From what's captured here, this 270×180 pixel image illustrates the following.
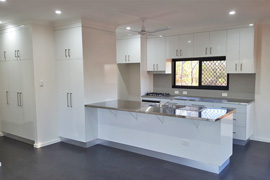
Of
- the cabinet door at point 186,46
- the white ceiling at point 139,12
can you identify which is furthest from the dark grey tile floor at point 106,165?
the white ceiling at point 139,12

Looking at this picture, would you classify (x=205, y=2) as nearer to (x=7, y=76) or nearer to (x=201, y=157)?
(x=201, y=157)

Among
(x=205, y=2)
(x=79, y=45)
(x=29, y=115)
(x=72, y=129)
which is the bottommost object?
(x=72, y=129)

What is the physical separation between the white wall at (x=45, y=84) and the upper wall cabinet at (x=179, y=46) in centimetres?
281

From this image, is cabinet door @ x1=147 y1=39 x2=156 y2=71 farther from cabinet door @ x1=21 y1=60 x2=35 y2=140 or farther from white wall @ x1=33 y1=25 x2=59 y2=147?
cabinet door @ x1=21 y1=60 x2=35 y2=140

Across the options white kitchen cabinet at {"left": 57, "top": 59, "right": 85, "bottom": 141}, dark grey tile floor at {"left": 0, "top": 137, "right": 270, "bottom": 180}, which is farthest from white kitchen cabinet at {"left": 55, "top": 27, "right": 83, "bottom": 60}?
dark grey tile floor at {"left": 0, "top": 137, "right": 270, "bottom": 180}

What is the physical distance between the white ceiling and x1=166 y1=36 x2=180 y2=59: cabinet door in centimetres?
88

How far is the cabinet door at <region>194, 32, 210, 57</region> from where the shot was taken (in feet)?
16.8

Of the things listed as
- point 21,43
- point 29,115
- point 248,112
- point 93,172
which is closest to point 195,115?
point 93,172

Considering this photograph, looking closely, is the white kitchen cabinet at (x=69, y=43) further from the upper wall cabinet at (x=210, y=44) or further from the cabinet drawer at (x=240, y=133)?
the cabinet drawer at (x=240, y=133)

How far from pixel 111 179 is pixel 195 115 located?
59.4 inches

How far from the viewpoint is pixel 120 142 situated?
436 centimetres

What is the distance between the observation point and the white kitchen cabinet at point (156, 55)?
19.2 feet

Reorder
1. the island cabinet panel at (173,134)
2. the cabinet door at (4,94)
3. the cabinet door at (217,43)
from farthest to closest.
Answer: the cabinet door at (4,94) < the cabinet door at (217,43) < the island cabinet panel at (173,134)

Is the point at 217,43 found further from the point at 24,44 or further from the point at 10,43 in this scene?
the point at 10,43
